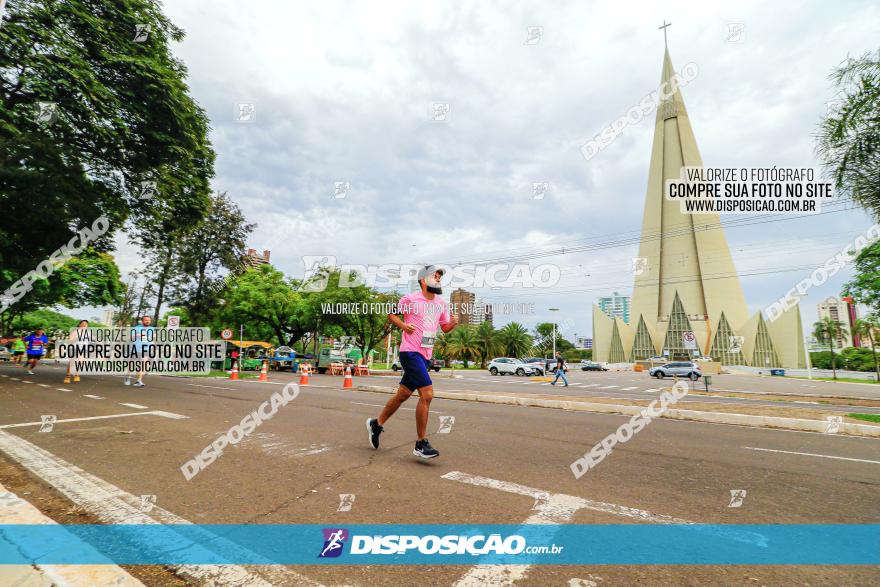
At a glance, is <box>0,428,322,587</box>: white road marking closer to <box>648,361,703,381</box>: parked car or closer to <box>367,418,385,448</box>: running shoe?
<box>367,418,385,448</box>: running shoe

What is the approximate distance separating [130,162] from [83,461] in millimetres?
14973

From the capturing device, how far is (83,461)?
13.4ft

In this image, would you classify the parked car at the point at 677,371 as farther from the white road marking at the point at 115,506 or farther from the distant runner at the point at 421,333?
the white road marking at the point at 115,506

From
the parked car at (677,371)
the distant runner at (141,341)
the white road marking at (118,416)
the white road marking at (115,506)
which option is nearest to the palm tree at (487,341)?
the parked car at (677,371)

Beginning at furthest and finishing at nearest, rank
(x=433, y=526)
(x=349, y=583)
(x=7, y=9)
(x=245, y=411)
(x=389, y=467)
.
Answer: (x=7, y=9)
(x=245, y=411)
(x=389, y=467)
(x=433, y=526)
(x=349, y=583)

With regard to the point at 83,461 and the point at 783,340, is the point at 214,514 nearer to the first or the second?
the point at 83,461

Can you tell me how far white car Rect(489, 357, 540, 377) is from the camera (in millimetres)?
38000

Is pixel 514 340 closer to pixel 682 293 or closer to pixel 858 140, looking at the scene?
pixel 682 293

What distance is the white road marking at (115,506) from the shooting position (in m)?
2.00

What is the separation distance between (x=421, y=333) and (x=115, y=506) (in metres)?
2.90

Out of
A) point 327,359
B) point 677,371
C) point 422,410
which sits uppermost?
point 422,410

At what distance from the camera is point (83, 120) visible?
43.7 ft

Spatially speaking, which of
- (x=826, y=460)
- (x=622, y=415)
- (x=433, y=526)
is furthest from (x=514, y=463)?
(x=622, y=415)

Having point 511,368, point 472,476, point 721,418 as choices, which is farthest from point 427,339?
point 511,368
